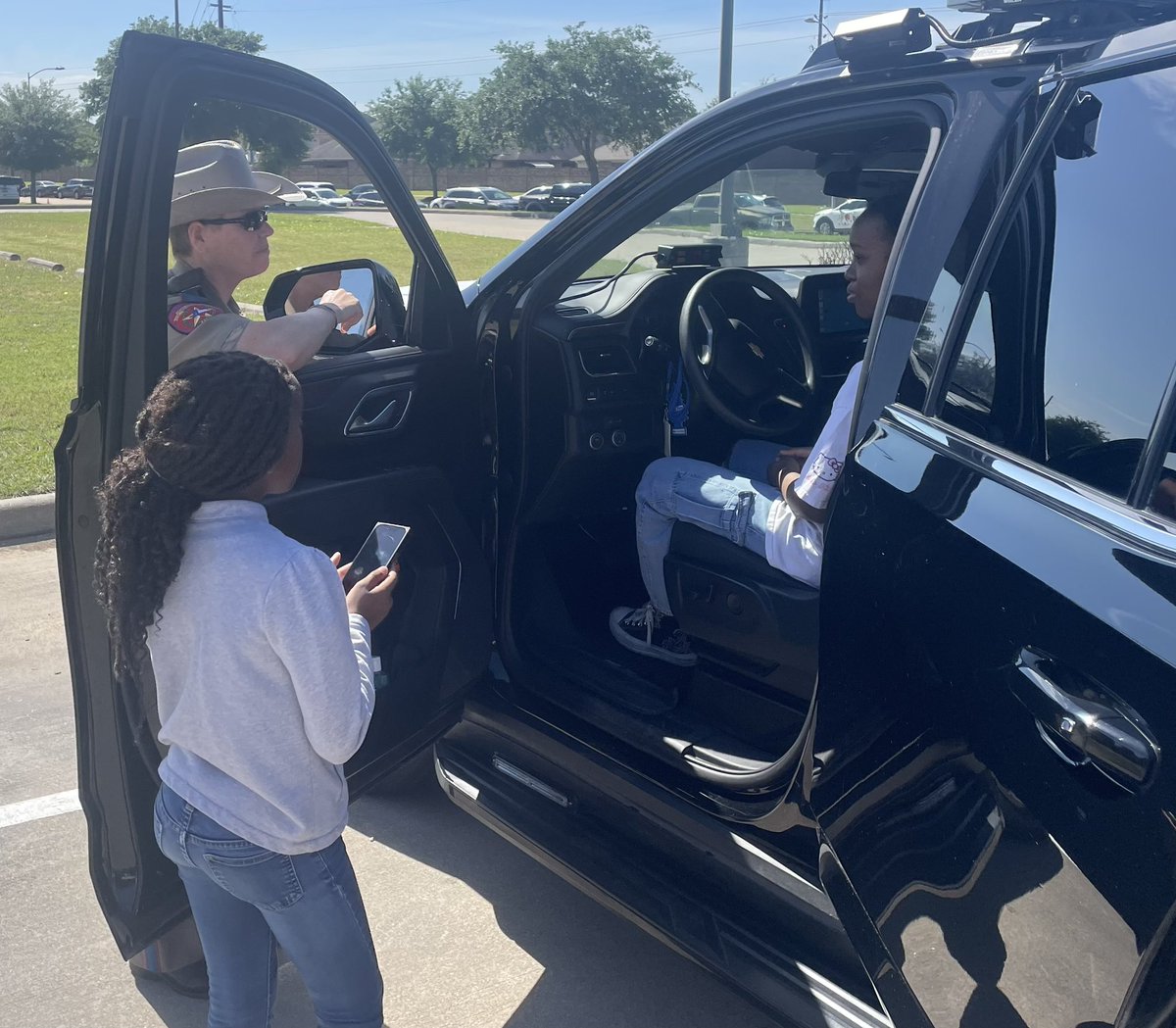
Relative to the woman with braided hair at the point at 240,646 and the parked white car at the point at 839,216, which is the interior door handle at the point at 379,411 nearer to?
the woman with braided hair at the point at 240,646

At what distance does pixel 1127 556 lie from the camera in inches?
61.5

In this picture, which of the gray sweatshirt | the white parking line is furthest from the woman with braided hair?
the white parking line

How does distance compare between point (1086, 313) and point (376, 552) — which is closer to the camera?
point (1086, 313)

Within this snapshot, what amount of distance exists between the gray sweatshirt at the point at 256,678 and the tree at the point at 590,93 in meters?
52.2

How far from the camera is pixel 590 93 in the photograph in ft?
184

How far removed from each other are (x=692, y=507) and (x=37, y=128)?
2809 inches

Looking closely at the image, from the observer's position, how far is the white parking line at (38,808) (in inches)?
137

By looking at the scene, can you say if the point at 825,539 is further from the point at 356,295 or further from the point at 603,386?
the point at 356,295

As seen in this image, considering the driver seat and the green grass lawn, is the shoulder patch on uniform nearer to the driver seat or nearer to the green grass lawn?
the green grass lawn

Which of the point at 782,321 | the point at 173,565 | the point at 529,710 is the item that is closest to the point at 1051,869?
the point at 173,565

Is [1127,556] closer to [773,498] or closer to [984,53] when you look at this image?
[984,53]

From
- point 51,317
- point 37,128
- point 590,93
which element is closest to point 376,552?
point 51,317

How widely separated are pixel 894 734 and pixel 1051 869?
1.14 ft

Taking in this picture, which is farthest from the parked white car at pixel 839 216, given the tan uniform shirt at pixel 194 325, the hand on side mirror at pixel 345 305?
the tan uniform shirt at pixel 194 325
